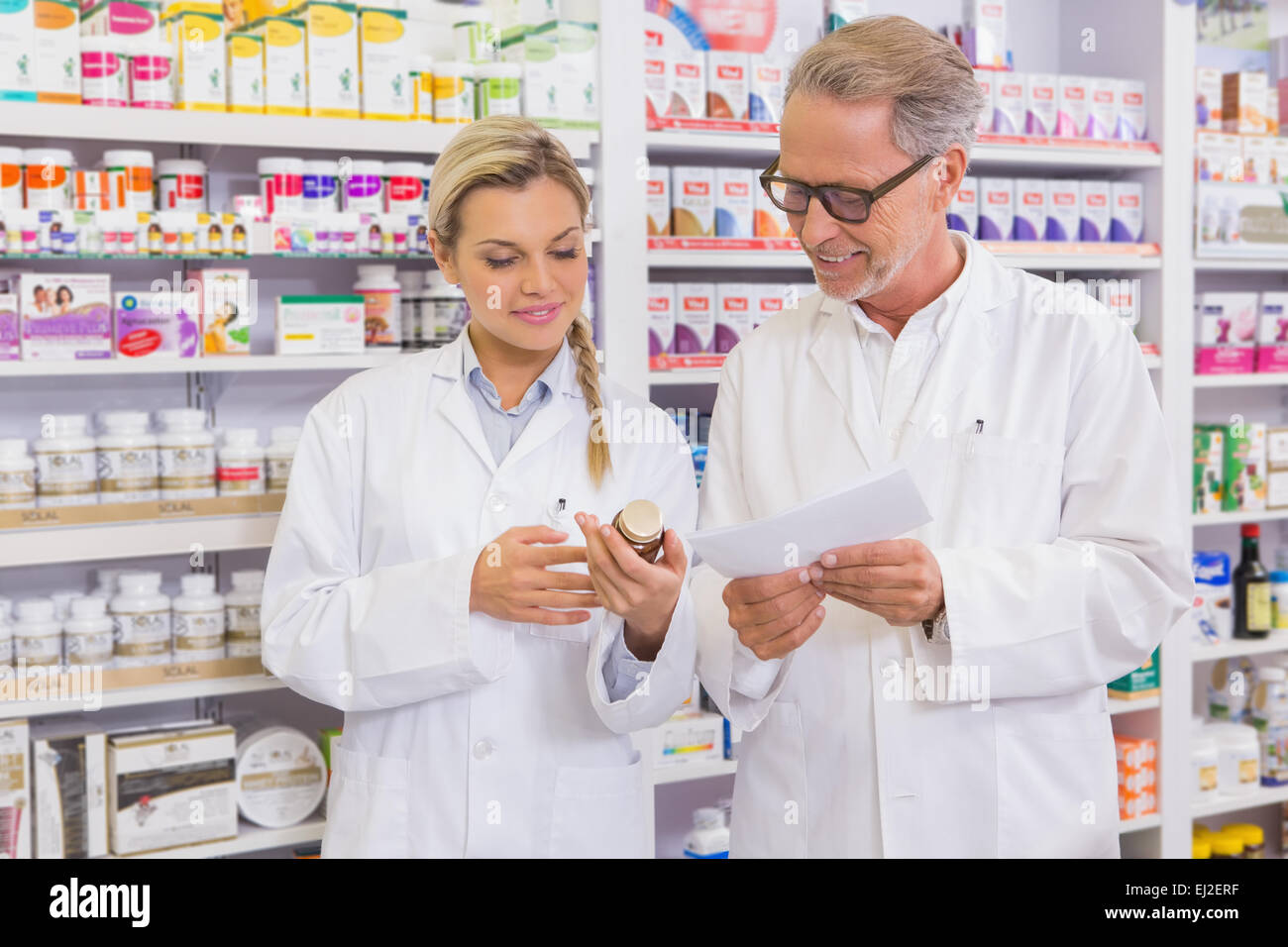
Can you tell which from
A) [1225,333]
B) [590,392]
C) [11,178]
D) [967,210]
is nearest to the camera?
[590,392]

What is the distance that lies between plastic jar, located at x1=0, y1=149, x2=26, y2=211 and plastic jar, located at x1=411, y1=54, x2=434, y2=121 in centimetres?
78

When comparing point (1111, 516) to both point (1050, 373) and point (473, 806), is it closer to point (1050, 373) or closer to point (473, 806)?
point (1050, 373)

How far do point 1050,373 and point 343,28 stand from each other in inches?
65.0

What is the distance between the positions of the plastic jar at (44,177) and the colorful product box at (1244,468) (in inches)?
121

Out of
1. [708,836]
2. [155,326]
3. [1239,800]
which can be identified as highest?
[155,326]

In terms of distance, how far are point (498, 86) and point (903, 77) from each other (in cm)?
123

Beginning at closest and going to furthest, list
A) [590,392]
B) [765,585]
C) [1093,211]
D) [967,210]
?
[765,585] < [590,392] < [967,210] < [1093,211]

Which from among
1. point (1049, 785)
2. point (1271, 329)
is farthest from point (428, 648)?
point (1271, 329)

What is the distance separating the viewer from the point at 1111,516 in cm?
167

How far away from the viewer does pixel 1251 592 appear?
3.63 meters

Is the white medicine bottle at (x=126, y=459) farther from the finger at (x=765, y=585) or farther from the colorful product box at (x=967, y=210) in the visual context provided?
the colorful product box at (x=967, y=210)

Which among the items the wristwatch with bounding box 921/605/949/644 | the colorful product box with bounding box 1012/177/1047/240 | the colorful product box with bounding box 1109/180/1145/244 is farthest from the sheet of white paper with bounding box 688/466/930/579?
the colorful product box with bounding box 1109/180/1145/244

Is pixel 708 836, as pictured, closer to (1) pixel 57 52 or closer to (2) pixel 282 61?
(2) pixel 282 61

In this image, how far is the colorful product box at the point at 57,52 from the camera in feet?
7.72
